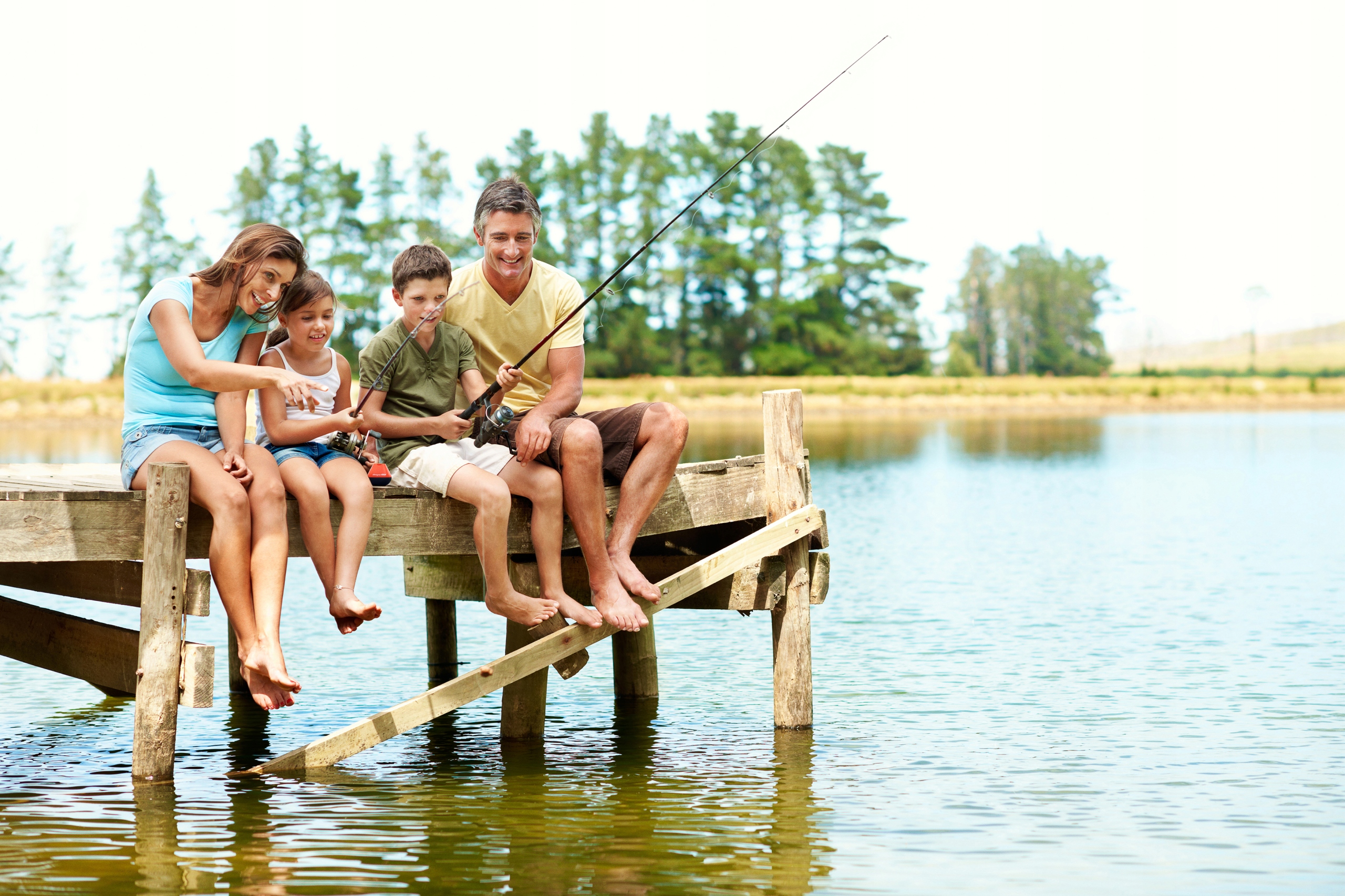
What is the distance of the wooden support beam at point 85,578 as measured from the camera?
678cm

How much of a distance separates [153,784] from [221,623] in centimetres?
575

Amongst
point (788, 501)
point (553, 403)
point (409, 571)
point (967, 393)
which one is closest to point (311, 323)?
point (553, 403)

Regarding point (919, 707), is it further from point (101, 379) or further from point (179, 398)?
point (101, 379)

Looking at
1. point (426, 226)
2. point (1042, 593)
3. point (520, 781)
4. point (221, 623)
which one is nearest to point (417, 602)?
point (221, 623)

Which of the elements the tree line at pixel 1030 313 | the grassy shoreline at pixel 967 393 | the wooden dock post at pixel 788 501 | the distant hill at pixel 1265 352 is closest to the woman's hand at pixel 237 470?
the wooden dock post at pixel 788 501

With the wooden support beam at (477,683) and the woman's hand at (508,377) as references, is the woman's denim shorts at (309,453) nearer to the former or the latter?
the woman's hand at (508,377)

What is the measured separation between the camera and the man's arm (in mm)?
5820

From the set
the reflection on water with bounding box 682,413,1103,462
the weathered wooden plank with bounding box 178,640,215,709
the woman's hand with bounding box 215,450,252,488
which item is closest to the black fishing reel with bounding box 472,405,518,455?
the woman's hand with bounding box 215,450,252,488

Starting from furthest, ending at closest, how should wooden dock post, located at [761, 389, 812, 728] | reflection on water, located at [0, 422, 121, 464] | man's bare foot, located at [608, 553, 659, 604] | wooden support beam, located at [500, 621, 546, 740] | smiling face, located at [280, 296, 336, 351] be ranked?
reflection on water, located at [0, 422, 121, 464] < wooden support beam, located at [500, 621, 546, 740] < wooden dock post, located at [761, 389, 812, 728] < man's bare foot, located at [608, 553, 659, 604] < smiling face, located at [280, 296, 336, 351]

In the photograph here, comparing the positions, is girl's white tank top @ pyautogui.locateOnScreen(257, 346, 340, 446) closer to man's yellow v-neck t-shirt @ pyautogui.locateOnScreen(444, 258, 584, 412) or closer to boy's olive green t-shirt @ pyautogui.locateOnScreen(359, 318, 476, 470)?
boy's olive green t-shirt @ pyautogui.locateOnScreen(359, 318, 476, 470)

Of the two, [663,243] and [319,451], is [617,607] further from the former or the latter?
[663,243]

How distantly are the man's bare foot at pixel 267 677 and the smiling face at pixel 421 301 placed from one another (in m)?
1.50

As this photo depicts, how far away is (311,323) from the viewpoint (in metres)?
5.95

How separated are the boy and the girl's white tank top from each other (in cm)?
12
